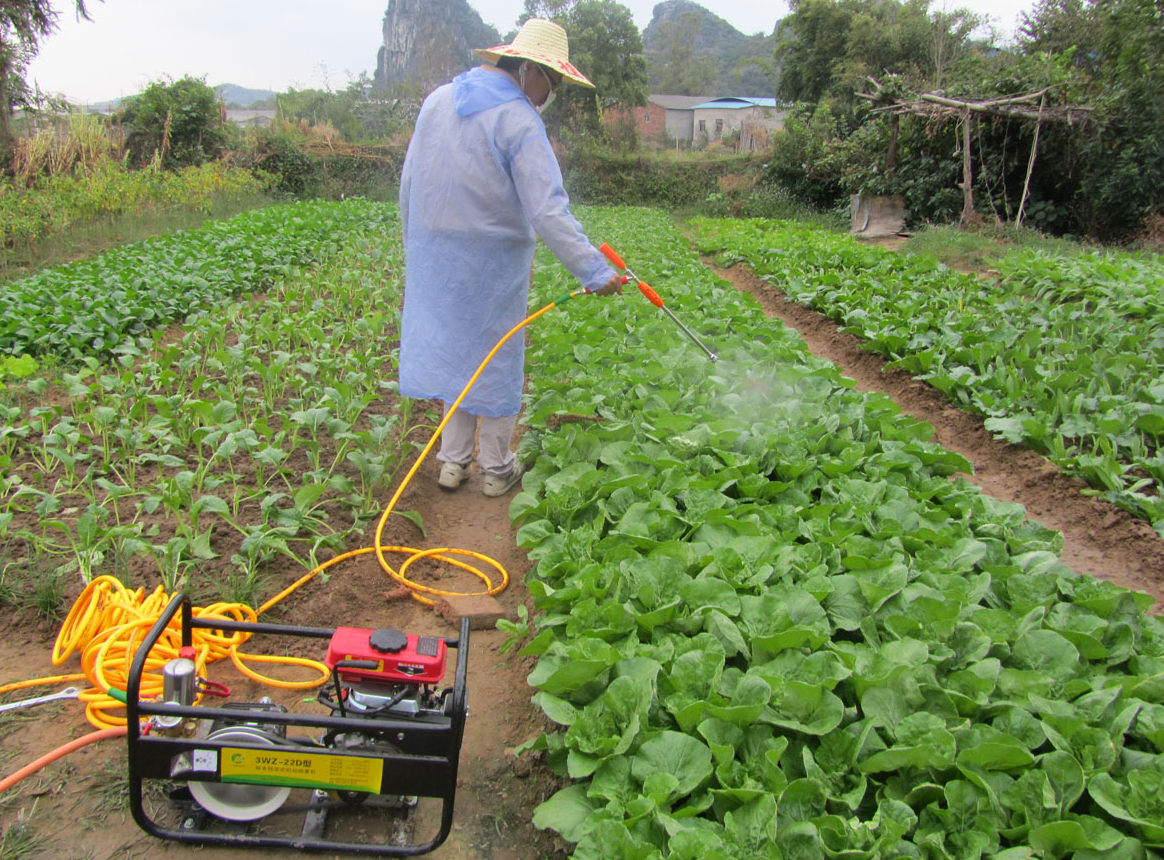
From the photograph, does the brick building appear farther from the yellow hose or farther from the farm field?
the yellow hose

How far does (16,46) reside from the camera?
664 inches

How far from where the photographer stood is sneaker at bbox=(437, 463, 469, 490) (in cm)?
398

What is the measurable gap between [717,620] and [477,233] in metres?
2.16

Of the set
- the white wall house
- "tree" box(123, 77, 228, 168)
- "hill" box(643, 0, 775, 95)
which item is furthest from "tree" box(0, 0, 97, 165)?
"hill" box(643, 0, 775, 95)

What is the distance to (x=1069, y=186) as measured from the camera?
1438cm

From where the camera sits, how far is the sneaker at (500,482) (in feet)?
13.1

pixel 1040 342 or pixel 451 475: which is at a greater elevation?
pixel 1040 342

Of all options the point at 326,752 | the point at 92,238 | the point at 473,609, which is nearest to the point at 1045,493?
the point at 473,609

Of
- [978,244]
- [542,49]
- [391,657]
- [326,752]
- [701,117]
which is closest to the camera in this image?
[326,752]

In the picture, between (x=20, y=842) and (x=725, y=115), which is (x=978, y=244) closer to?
(x=20, y=842)

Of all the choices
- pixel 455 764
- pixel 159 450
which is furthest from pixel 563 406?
pixel 455 764

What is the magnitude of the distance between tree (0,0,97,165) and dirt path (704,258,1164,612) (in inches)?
696

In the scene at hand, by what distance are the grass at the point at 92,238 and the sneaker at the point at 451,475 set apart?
7628mm

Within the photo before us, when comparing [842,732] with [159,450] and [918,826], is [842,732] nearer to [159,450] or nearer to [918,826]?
[918,826]
